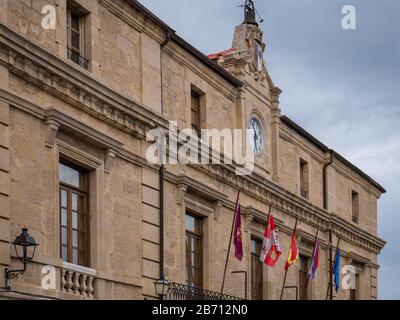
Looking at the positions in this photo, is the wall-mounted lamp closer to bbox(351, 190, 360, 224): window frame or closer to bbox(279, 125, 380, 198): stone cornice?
bbox(279, 125, 380, 198): stone cornice

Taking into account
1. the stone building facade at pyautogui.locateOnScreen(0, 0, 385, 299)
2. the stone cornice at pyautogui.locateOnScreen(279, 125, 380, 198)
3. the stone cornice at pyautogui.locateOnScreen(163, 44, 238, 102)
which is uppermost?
the stone cornice at pyautogui.locateOnScreen(163, 44, 238, 102)

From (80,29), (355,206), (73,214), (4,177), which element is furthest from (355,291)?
(4,177)

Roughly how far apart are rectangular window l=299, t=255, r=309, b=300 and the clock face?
4548 millimetres

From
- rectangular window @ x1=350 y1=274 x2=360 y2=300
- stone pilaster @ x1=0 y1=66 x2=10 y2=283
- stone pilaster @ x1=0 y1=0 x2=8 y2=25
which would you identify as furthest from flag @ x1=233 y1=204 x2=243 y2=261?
rectangular window @ x1=350 y1=274 x2=360 y2=300

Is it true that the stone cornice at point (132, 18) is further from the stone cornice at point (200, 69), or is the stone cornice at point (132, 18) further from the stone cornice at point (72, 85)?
the stone cornice at point (72, 85)

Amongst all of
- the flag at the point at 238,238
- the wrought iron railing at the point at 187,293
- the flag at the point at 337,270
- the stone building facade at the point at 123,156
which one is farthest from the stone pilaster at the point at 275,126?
the wrought iron railing at the point at 187,293

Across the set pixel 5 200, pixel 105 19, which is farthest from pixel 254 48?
pixel 5 200

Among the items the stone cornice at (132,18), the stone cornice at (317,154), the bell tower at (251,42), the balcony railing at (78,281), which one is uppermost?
the bell tower at (251,42)

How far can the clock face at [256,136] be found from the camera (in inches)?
1254

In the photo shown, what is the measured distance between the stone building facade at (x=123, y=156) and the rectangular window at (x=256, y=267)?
0.08 m

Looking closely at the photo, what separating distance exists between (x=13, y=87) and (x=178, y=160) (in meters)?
6.70

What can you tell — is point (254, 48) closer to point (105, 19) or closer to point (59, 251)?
point (105, 19)

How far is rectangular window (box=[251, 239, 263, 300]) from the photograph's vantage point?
31.4 m

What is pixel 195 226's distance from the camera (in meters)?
28.3
